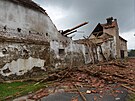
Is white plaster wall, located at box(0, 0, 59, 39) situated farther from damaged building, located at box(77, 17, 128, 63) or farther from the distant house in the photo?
the distant house

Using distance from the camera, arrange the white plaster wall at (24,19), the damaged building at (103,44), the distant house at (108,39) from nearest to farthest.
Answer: the white plaster wall at (24,19) → the damaged building at (103,44) → the distant house at (108,39)

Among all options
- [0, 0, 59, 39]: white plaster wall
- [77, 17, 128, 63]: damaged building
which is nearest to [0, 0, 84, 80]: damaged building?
[0, 0, 59, 39]: white plaster wall

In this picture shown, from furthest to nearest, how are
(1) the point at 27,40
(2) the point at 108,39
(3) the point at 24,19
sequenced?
(2) the point at 108,39 → (3) the point at 24,19 → (1) the point at 27,40

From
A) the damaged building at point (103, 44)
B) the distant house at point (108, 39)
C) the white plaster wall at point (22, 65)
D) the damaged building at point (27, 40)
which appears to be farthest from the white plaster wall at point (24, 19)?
the distant house at point (108, 39)

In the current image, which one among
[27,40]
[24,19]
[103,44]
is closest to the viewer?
[27,40]

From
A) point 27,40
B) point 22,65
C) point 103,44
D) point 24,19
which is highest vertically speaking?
point 24,19

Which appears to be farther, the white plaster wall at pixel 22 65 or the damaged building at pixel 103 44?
the damaged building at pixel 103 44

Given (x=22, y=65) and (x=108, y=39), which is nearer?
(x=22, y=65)

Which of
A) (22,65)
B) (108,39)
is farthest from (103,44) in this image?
(22,65)

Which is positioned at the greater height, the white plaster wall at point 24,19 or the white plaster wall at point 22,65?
the white plaster wall at point 24,19

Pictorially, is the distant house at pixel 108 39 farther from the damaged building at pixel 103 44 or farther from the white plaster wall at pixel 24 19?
the white plaster wall at pixel 24 19

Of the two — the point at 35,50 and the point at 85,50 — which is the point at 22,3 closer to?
the point at 35,50

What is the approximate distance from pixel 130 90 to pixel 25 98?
4122mm

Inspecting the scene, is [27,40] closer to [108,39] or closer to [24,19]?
[24,19]
